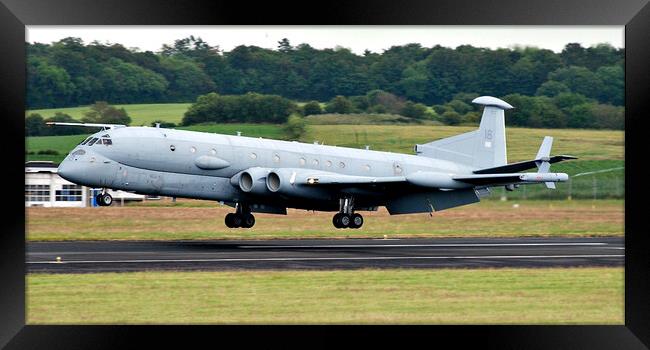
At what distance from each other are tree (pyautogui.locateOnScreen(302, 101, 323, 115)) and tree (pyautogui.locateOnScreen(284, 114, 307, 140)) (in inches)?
92.2

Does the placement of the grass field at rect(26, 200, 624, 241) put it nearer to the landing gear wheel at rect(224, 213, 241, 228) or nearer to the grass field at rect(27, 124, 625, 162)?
the landing gear wheel at rect(224, 213, 241, 228)

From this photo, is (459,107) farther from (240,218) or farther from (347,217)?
(240,218)

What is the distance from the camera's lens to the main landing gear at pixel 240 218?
29.4 meters

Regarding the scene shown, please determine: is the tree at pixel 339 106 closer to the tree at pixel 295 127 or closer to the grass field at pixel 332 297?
the tree at pixel 295 127

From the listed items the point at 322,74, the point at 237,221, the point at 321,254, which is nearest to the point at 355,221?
the point at 237,221

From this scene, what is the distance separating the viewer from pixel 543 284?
655 inches

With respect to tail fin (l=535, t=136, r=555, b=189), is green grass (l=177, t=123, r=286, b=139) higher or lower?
higher

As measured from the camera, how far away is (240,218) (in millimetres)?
29500

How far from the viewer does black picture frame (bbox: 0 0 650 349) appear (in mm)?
9781

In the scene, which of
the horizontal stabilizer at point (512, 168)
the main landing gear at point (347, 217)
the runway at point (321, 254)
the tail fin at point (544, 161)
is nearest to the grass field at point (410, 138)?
the horizontal stabilizer at point (512, 168)

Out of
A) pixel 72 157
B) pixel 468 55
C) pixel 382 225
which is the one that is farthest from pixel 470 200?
pixel 468 55

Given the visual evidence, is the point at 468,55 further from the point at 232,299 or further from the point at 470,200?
the point at 232,299

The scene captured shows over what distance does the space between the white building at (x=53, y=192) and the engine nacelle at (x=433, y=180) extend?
55.5ft

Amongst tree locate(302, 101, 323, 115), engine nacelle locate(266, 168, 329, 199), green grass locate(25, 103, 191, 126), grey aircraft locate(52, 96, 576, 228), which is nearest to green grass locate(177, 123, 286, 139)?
green grass locate(25, 103, 191, 126)
